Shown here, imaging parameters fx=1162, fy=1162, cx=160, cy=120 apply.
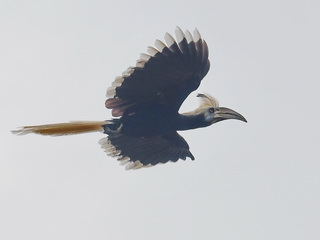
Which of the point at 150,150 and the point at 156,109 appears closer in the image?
the point at 156,109

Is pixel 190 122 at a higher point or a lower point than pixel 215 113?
lower

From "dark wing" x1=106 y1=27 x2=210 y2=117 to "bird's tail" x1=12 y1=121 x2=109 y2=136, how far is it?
403 mm

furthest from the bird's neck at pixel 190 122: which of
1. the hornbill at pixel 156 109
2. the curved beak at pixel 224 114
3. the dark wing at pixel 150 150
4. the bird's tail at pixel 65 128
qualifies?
the bird's tail at pixel 65 128

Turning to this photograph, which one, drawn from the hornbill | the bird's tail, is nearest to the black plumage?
the hornbill

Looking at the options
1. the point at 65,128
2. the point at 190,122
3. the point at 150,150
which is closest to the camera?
the point at 65,128

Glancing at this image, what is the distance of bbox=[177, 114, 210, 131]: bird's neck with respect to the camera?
66.7 ft

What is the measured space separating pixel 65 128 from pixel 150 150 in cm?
181

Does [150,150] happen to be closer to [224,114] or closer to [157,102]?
[157,102]

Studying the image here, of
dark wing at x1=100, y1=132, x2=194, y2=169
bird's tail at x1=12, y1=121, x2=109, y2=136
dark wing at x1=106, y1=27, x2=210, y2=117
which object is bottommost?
dark wing at x1=100, y1=132, x2=194, y2=169

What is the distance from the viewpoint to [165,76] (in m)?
19.8

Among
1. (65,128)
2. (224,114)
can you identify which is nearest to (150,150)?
(224,114)

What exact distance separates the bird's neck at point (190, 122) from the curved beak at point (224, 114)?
0.70 feet

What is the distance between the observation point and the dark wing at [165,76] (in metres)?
19.4

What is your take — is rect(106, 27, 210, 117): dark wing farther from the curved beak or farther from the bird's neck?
the curved beak
